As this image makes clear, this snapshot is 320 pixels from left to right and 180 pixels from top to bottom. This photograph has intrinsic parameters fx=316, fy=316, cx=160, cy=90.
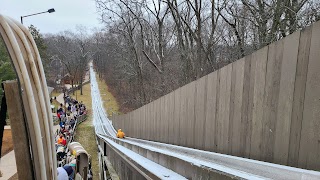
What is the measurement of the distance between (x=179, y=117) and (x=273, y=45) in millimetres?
3128

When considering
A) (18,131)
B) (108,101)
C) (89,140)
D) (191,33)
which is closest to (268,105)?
(18,131)

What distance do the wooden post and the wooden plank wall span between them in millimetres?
1895

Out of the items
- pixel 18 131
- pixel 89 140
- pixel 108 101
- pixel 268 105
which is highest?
pixel 18 131

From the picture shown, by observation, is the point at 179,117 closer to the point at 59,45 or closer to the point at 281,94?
the point at 281,94

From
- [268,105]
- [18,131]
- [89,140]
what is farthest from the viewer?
[89,140]

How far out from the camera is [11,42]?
1202 millimetres

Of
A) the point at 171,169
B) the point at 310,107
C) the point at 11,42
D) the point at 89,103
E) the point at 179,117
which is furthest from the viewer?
the point at 89,103

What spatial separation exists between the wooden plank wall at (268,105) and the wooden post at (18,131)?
6.22 feet

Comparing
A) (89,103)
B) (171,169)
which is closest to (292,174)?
(171,169)

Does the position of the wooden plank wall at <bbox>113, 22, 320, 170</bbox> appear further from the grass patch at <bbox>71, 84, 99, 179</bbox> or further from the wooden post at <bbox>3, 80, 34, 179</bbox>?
the grass patch at <bbox>71, 84, 99, 179</bbox>

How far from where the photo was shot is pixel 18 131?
49.5 inches

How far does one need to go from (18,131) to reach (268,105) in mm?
2234

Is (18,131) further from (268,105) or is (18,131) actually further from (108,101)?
(108,101)

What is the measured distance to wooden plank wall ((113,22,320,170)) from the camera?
7.70ft
